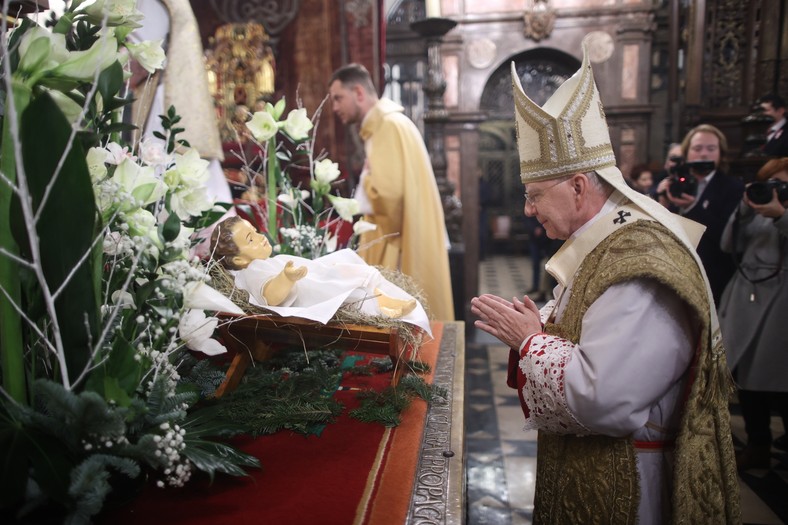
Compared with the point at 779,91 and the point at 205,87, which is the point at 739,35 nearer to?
the point at 779,91

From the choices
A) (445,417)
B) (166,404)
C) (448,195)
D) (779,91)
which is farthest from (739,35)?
(166,404)

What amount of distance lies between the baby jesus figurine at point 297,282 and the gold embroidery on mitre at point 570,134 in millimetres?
672

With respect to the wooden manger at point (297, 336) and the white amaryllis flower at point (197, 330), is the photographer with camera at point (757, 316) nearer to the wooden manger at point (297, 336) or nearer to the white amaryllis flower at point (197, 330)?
the wooden manger at point (297, 336)

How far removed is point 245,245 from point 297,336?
35cm

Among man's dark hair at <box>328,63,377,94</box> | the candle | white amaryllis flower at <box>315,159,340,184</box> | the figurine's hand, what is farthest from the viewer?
the candle

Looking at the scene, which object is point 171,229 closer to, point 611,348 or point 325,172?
point 611,348

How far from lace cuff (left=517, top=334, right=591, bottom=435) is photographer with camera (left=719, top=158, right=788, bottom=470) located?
2079 millimetres

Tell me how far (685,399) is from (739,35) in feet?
19.1

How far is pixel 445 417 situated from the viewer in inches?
69.6

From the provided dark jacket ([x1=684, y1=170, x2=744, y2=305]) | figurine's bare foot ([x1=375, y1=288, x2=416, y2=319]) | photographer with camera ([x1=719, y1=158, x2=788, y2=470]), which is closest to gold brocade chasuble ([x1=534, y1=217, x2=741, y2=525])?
figurine's bare foot ([x1=375, y1=288, x2=416, y2=319])

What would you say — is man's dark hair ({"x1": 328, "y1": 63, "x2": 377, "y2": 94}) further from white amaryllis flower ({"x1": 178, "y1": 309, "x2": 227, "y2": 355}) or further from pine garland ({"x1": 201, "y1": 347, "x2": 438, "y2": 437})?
white amaryllis flower ({"x1": 178, "y1": 309, "x2": 227, "y2": 355})

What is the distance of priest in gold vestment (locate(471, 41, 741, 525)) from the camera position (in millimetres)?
1322

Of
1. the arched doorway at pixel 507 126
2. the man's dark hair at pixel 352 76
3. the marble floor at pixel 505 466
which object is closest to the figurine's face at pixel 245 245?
the marble floor at pixel 505 466

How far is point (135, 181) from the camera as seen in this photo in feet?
3.90
